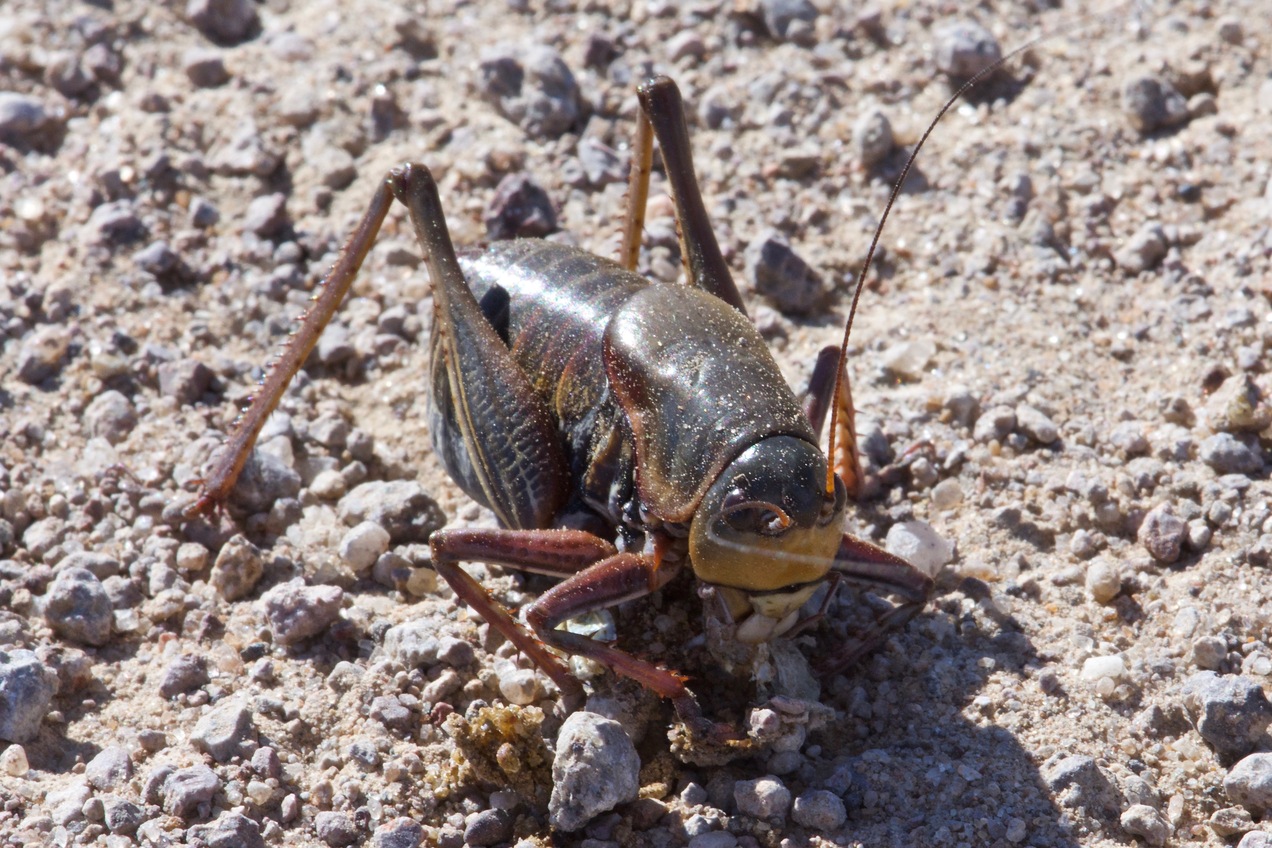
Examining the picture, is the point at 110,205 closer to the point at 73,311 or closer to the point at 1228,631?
the point at 73,311

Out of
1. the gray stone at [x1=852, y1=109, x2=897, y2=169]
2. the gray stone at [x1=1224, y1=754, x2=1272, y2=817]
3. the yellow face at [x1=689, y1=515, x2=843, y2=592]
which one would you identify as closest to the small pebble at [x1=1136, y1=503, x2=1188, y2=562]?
the gray stone at [x1=1224, y1=754, x2=1272, y2=817]

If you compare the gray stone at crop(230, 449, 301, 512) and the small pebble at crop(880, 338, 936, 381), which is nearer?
the gray stone at crop(230, 449, 301, 512)

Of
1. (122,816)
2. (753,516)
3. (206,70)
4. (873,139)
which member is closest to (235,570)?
(122,816)

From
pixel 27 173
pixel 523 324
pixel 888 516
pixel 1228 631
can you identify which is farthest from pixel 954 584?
pixel 27 173

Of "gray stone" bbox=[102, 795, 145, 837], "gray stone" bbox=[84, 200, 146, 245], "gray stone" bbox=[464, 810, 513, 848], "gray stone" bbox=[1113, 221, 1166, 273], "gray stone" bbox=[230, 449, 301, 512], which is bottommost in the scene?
"gray stone" bbox=[464, 810, 513, 848]

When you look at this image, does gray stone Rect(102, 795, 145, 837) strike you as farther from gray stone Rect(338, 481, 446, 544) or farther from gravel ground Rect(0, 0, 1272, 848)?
gray stone Rect(338, 481, 446, 544)

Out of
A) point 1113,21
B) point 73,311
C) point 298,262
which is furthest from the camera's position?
point 1113,21

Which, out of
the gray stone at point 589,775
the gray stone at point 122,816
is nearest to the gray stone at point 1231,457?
the gray stone at point 589,775
